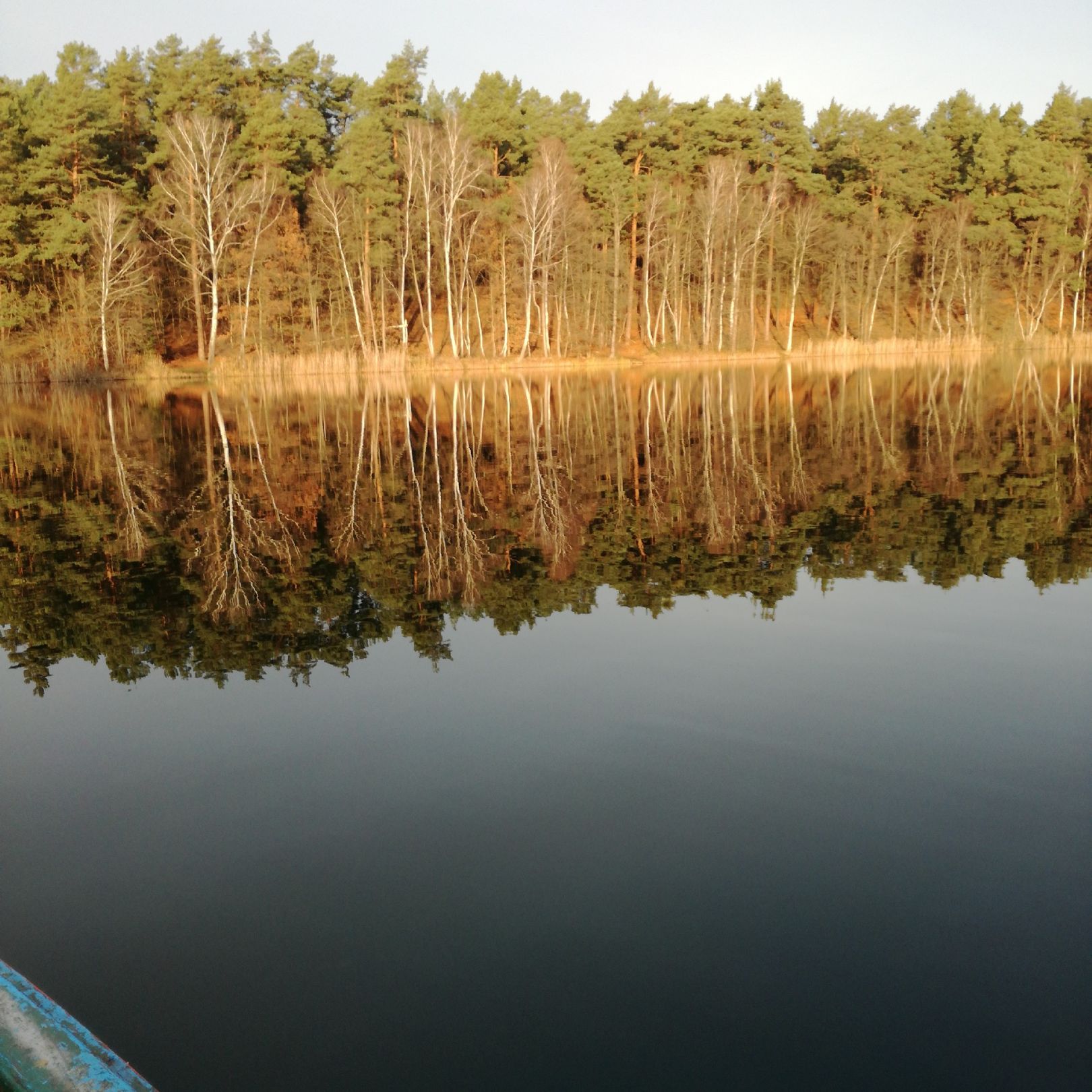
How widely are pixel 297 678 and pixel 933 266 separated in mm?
64473

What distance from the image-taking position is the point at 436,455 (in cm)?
1744

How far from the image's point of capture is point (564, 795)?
4699mm

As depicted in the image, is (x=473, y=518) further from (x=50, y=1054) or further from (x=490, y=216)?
(x=490, y=216)

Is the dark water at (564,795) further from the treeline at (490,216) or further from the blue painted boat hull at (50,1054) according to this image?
the treeline at (490,216)

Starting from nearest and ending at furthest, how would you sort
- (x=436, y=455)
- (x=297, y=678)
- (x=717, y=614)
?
(x=297, y=678), (x=717, y=614), (x=436, y=455)

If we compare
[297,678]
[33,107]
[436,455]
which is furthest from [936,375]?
[33,107]

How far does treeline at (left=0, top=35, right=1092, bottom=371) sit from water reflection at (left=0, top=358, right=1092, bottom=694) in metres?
25.1

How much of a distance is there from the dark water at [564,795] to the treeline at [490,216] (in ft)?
123

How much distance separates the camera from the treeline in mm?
46188

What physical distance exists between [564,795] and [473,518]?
23.5 ft

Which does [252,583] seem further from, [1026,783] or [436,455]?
[436,455]

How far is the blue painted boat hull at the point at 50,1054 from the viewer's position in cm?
212

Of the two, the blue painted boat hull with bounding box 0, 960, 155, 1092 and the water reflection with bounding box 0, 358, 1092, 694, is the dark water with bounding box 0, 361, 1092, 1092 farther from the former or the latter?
the blue painted boat hull with bounding box 0, 960, 155, 1092

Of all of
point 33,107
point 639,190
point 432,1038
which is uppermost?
point 33,107
